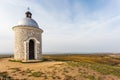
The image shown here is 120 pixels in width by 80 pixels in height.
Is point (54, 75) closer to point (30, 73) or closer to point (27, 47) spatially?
point (30, 73)

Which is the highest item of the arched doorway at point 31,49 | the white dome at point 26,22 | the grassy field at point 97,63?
the white dome at point 26,22

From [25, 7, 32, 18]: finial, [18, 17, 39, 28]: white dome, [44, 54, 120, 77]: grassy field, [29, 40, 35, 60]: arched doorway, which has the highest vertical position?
[25, 7, 32, 18]: finial

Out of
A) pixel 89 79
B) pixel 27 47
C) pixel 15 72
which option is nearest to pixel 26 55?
pixel 27 47

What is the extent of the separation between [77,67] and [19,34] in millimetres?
12558

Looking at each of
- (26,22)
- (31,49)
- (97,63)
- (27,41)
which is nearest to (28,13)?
(26,22)

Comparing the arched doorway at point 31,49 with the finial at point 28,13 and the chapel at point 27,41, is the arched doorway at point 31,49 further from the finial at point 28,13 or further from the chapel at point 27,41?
the finial at point 28,13

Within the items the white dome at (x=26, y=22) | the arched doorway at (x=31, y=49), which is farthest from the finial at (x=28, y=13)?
the arched doorway at (x=31, y=49)

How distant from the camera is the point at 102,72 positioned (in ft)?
61.2

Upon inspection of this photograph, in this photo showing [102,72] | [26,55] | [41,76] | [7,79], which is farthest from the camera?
[26,55]

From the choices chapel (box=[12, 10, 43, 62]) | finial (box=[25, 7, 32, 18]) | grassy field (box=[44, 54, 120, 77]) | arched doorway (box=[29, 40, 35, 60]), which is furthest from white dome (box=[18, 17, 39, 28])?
grassy field (box=[44, 54, 120, 77])

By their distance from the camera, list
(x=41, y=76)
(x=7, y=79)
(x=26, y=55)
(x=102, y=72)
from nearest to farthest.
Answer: (x=7, y=79), (x=41, y=76), (x=102, y=72), (x=26, y=55)

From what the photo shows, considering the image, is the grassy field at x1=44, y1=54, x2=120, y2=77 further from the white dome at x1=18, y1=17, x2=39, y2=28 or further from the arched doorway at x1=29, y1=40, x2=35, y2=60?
the white dome at x1=18, y1=17, x2=39, y2=28

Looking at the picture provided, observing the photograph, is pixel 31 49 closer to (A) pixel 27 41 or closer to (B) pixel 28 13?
(A) pixel 27 41

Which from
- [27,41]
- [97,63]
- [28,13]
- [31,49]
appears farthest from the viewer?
[97,63]
